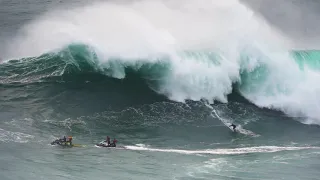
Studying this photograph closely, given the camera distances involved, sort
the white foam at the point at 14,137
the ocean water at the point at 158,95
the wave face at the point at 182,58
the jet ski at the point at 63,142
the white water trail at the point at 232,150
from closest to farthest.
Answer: the ocean water at the point at 158,95, the white foam at the point at 14,137, the jet ski at the point at 63,142, the white water trail at the point at 232,150, the wave face at the point at 182,58

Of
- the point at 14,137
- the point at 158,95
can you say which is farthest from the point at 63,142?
the point at 158,95

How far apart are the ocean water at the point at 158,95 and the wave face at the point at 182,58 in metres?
0.08

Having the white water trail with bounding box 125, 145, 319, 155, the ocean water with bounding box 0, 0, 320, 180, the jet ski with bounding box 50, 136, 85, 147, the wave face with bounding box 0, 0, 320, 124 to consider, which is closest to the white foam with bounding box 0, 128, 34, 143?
the ocean water with bounding box 0, 0, 320, 180

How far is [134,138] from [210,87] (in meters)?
7.86

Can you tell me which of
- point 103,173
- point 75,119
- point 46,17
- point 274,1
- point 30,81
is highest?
point 274,1

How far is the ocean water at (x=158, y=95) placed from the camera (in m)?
20.1

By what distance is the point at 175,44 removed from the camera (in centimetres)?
3153

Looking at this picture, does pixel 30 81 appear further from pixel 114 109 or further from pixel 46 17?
pixel 46 17

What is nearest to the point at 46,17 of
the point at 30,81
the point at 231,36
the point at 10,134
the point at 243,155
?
the point at 30,81

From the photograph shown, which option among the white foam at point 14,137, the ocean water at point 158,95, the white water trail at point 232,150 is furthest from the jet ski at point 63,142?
the white water trail at point 232,150

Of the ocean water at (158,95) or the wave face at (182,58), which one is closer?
the ocean water at (158,95)

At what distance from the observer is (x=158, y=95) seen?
28188 millimetres

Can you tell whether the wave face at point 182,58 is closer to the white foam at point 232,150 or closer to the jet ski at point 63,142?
the white foam at point 232,150

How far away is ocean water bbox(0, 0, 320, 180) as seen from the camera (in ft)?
66.0
